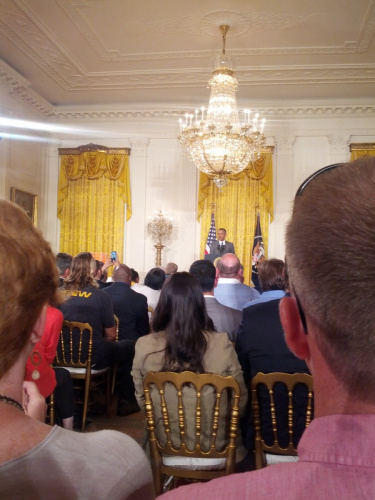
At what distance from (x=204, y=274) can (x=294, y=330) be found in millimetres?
3000

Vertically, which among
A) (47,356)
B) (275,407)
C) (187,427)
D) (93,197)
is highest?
(93,197)

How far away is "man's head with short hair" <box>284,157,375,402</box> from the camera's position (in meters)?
0.54

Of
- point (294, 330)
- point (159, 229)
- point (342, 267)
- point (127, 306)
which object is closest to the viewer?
point (342, 267)

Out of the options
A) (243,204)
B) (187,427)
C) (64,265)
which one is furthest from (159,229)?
(187,427)

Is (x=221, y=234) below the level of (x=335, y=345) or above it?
above

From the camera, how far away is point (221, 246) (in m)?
9.78

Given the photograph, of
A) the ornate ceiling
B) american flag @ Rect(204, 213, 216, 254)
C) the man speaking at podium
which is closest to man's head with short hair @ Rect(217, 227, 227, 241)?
the man speaking at podium

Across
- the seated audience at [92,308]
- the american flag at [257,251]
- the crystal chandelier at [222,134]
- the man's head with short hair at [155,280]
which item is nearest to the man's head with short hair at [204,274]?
the seated audience at [92,308]

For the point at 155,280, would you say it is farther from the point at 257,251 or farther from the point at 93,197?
the point at 93,197

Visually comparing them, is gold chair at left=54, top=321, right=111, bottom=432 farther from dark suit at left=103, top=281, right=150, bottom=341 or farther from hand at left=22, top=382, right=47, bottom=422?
hand at left=22, top=382, right=47, bottom=422

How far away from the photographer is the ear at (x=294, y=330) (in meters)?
0.67

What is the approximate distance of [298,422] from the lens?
2.31 meters

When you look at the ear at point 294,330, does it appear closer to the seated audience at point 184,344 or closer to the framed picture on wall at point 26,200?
the seated audience at point 184,344

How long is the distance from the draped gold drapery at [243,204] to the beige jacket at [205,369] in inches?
313
